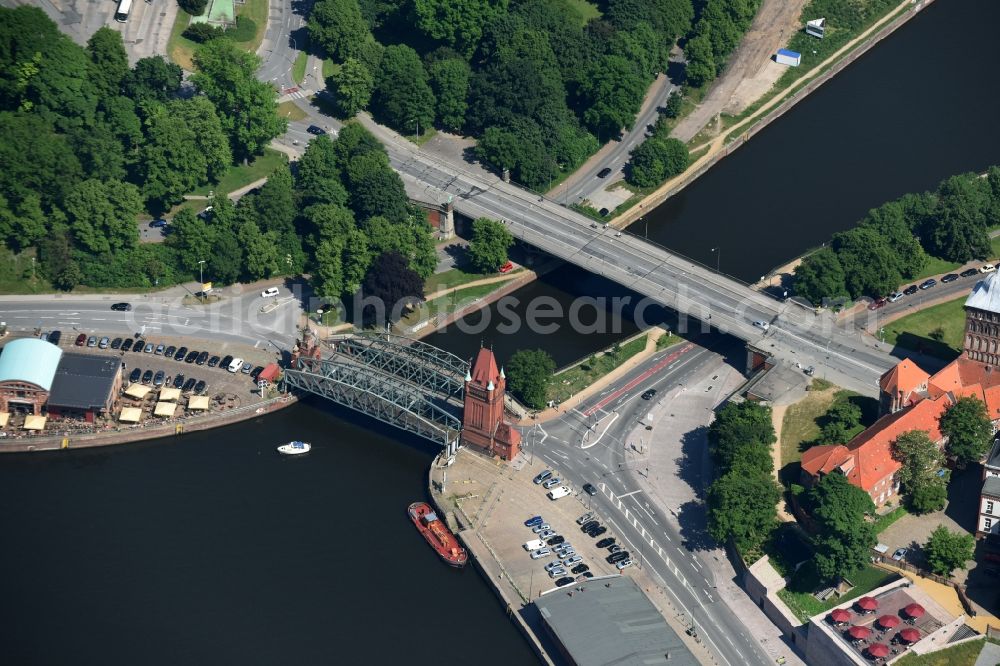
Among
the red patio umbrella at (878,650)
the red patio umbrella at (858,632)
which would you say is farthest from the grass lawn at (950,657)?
the red patio umbrella at (858,632)

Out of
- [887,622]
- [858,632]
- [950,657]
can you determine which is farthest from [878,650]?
[950,657]

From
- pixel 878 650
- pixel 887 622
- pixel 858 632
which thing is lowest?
pixel 878 650

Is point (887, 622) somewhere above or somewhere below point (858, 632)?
above

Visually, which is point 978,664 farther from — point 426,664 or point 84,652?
point 84,652

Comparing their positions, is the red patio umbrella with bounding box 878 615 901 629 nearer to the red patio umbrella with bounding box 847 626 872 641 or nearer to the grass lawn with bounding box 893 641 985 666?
the red patio umbrella with bounding box 847 626 872 641

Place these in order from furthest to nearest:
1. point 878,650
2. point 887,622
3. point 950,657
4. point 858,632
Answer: point 887,622 < point 858,632 < point 950,657 < point 878,650

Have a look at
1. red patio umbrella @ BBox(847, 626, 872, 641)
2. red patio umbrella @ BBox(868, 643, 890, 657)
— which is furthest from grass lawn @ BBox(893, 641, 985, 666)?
red patio umbrella @ BBox(847, 626, 872, 641)

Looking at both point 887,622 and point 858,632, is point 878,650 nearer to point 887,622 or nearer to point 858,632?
point 858,632

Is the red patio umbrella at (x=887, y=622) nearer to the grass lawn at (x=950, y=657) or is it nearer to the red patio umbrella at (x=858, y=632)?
the red patio umbrella at (x=858, y=632)
